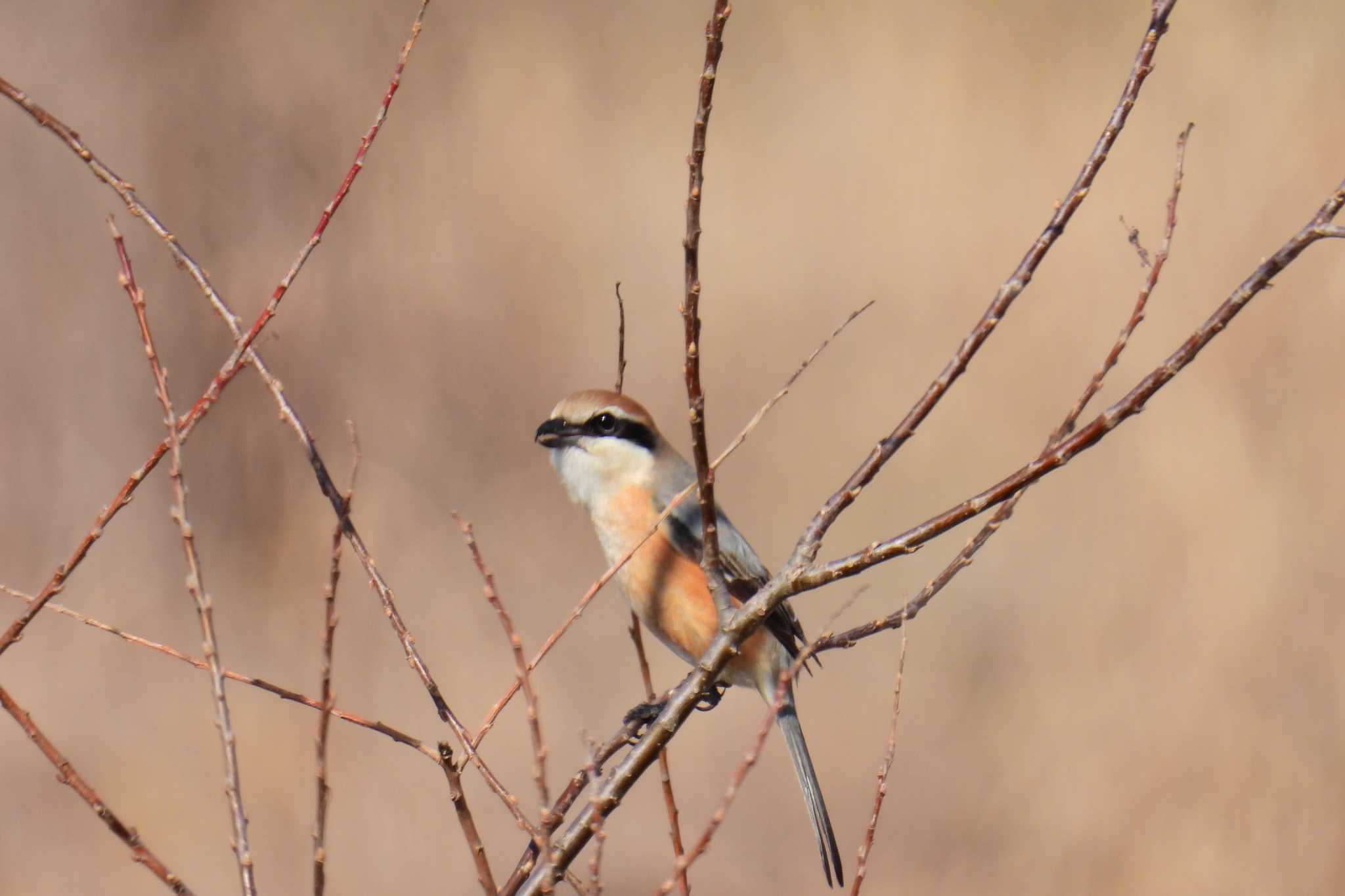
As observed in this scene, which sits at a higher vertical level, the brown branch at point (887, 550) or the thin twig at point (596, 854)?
the brown branch at point (887, 550)

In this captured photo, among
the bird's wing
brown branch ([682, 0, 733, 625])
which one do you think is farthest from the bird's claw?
brown branch ([682, 0, 733, 625])

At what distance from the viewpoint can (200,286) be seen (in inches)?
62.1

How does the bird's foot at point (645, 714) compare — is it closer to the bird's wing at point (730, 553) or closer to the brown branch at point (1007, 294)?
the bird's wing at point (730, 553)

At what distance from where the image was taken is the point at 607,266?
5730mm

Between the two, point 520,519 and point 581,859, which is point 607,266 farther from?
point 581,859

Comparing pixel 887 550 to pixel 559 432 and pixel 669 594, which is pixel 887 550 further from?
pixel 559 432

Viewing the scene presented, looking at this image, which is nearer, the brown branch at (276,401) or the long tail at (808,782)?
the brown branch at (276,401)

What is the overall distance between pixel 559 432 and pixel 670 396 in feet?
9.36

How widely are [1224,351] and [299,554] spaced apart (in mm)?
4403

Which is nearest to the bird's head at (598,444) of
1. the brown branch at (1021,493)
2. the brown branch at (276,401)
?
the brown branch at (1021,493)

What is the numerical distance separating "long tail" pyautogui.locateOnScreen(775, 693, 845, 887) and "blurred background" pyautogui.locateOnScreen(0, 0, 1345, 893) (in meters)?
2.72

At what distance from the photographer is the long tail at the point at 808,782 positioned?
2535 millimetres

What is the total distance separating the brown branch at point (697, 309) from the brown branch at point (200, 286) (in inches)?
16.5

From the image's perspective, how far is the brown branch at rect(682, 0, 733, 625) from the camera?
4.16ft
